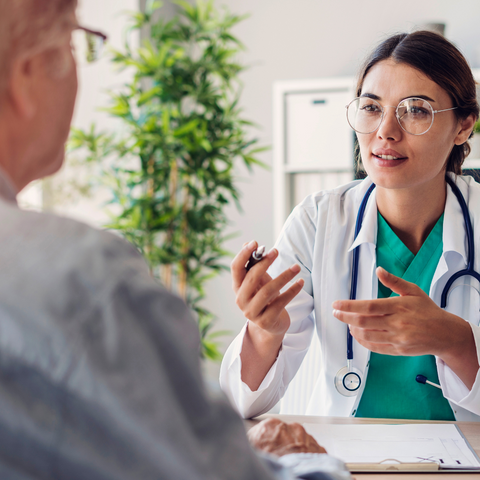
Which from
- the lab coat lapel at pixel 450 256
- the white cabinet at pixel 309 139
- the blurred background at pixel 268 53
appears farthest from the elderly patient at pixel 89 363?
the white cabinet at pixel 309 139

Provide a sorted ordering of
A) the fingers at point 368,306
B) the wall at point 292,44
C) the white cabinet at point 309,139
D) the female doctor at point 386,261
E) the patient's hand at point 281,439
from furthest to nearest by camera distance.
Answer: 1. the wall at point 292,44
2. the white cabinet at point 309,139
3. the female doctor at point 386,261
4. the fingers at point 368,306
5. the patient's hand at point 281,439

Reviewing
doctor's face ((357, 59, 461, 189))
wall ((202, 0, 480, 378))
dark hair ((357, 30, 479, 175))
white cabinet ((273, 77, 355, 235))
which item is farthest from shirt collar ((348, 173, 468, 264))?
wall ((202, 0, 480, 378))

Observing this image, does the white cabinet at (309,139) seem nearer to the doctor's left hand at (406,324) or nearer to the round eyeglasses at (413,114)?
the round eyeglasses at (413,114)

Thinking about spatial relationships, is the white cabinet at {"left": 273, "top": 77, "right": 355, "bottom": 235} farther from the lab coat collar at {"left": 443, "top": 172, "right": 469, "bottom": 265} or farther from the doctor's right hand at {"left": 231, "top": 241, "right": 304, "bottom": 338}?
the doctor's right hand at {"left": 231, "top": 241, "right": 304, "bottom": 338}

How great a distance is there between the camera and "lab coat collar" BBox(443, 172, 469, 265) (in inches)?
49.2

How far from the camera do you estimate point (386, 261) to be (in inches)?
53.4

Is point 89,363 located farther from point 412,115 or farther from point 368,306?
point 412,115

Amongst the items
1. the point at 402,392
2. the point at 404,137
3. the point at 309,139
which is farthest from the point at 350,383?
the point at 309,139

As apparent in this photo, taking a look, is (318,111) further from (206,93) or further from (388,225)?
(388,225)

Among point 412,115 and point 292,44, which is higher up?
point 292,44

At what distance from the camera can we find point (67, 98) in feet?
1.56

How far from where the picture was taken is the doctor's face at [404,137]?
1.26 metres

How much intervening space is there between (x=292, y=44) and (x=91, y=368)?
128 inches

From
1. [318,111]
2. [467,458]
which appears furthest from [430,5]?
[467,458]
